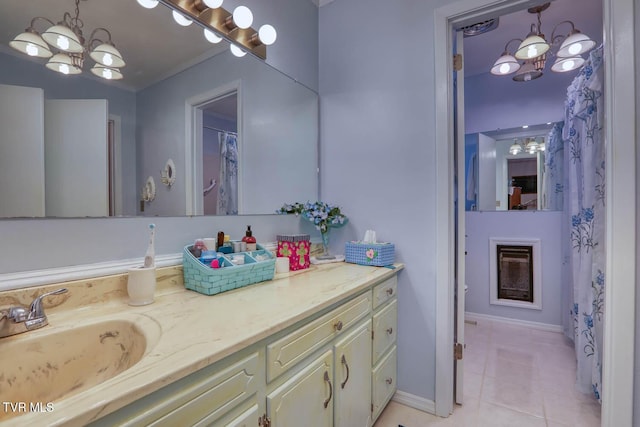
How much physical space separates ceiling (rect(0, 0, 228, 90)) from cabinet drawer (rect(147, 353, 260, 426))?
3.45ft

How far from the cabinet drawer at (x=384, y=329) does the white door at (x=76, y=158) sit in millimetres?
1238

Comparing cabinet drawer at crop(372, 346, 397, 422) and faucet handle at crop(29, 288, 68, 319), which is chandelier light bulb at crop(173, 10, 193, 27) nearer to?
faucet handle at crop(29, 288, 68, 319)

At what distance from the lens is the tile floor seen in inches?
64.5

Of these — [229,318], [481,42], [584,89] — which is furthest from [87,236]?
[481,42]

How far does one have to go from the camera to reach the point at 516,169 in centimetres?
304

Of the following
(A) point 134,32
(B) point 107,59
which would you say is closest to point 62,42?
(B) point 107,59

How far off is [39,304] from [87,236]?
0.27 m

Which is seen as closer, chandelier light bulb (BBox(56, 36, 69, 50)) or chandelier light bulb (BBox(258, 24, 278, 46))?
chandelier light bulb (BBox(56, 36, 69, 50))

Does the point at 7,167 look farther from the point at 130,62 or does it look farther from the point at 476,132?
the point at 476,132

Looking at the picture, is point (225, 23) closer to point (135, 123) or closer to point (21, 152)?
point (135, 123)

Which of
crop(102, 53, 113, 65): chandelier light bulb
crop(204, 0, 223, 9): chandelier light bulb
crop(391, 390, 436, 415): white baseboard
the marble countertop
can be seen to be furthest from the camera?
crop(391, 390, 436, 415): white baseboard

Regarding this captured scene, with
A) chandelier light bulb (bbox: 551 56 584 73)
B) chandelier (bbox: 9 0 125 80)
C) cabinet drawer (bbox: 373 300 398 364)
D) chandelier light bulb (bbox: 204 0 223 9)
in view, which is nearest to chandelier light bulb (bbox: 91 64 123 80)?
chandelier (bbox: 9 0 125 80)

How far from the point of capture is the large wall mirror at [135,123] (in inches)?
35.3

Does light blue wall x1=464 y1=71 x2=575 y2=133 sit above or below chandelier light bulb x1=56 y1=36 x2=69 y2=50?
above
